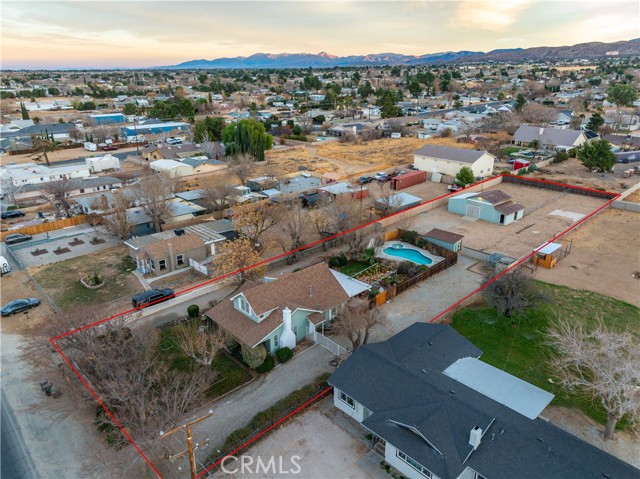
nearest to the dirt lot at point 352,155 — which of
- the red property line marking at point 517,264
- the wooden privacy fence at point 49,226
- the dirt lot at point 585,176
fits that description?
the dirt lot at point 585,176

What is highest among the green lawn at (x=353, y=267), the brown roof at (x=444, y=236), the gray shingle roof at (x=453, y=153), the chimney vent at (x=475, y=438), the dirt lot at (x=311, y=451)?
the gray shingle roof at (x=453, y=153)

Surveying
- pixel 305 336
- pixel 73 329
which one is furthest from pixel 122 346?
pixel 305 336

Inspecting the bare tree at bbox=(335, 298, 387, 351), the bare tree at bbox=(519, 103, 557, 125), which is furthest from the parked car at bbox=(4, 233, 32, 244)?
the bare tree at bbox=(519, 103, 557, 125)

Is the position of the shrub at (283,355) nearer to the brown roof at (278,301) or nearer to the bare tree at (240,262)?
the brown roof at (278,301)

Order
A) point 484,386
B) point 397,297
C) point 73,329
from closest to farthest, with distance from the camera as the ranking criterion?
1. point 484,386
2. point 73,329
3. point 397,297

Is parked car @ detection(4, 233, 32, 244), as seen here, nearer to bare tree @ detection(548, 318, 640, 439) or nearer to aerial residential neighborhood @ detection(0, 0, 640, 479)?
aerial residential neighborhood @ detection(0, 0, 640, 479)

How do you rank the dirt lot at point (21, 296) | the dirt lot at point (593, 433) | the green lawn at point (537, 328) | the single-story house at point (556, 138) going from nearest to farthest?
the dirt lot at point (593, 433) < the green lawn at point (537, 328) < the dirt lot at point (21, 296) < the single-story house at point (556, 138)

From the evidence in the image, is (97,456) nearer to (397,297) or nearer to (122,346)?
(122,346)
